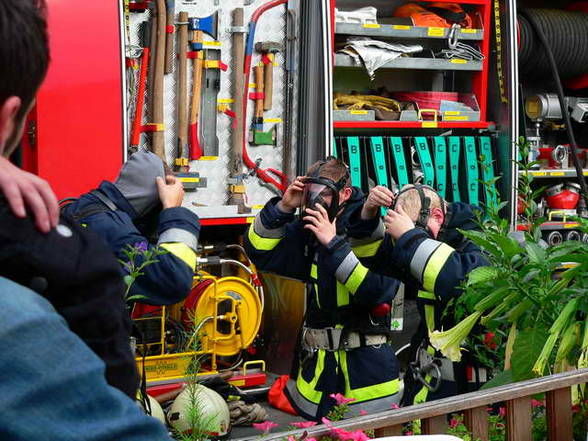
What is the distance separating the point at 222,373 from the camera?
6098 millimetres

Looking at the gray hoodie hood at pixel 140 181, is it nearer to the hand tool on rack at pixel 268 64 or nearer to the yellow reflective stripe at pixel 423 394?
the yellow reflective stripe at pixel 423 394

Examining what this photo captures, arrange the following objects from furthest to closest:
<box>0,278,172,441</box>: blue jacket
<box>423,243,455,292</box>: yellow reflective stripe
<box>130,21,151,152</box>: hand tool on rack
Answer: <box>130,21,151,152</box>: hand tool on rack < <box>423,243,455,292</box>: yellow reflective stripe < <box>0,278,172,441</box>: blue jacket

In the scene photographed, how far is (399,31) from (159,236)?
12.7 feet

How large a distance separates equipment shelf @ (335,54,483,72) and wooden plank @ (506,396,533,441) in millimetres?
4985

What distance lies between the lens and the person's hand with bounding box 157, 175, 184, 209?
4.04 metres

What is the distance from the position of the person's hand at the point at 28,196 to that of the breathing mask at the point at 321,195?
13.2 feet

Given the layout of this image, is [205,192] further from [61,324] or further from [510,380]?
[61,324]

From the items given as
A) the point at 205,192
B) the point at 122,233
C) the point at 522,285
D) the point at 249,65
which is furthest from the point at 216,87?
the point at 522,285

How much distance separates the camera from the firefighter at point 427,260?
430cm

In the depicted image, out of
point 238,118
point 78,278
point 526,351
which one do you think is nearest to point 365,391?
point 526,351

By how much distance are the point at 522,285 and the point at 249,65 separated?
164 inches

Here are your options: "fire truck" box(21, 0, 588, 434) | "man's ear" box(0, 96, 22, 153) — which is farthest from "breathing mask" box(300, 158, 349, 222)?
"man's ear" box(0, 96, 22, 153)

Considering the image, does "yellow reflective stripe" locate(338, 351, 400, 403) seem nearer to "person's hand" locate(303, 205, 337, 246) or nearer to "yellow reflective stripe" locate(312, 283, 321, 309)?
"yellow reflective stripe" locate(312, 283, 321, 309)

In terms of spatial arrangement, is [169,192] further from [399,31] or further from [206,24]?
[399,31]
